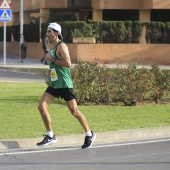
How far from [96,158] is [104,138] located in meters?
1.74

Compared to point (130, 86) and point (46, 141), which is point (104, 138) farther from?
point (130, 86)

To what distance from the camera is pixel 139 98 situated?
1652 centimetres

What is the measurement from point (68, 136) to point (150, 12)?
29335 mm

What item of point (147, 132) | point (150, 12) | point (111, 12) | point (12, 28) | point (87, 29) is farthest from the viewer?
point (12, 28)

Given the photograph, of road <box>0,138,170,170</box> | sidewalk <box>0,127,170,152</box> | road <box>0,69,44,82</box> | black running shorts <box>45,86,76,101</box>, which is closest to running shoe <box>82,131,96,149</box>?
road <box>0,138,170,170</box>

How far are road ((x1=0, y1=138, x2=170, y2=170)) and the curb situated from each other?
314 mm

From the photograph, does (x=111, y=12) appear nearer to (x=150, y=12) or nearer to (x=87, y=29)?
(x=150, y=12)

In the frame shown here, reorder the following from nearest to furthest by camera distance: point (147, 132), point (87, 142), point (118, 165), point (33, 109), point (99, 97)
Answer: point (118, 165) → point (87, 142) → point (147, 132) → point (33, 109) → point (99, 97)

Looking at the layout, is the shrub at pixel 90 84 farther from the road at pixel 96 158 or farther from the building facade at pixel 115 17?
the building facade at pixel 115 17

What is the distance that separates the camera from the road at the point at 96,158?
9664 mm

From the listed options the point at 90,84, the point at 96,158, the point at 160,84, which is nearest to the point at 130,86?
the point at 90,84

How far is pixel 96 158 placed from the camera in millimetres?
10336

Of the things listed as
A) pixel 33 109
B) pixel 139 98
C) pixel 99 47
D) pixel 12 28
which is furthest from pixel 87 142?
pixel 12 28

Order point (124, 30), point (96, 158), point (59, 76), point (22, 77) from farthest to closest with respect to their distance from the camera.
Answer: point (124, 30) < point (22, 77) < point (59, 76) < point (96, 158)
